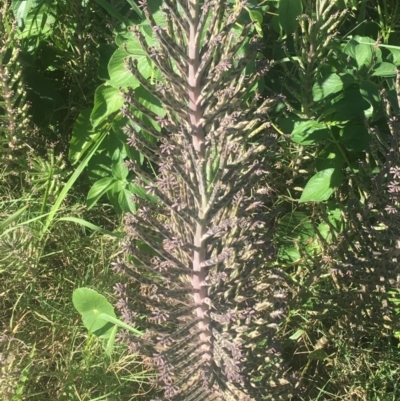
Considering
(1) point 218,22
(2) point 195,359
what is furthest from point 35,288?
(1) point 218,22

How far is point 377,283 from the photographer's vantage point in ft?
4.80

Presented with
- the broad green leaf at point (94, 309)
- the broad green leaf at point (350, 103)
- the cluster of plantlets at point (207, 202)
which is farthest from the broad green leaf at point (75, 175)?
the broad green leaf at point (350, 103)

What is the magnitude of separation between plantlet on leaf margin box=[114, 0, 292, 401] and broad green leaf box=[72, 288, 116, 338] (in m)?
0.26

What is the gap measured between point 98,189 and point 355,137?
28.7 inches

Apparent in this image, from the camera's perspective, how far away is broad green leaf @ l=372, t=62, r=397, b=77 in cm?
139

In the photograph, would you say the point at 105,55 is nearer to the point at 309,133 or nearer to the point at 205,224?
the point at 309,133

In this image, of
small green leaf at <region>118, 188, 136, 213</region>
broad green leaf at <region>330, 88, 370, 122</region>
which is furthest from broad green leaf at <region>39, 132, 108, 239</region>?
broad green leaf at <region>330, 88, 370, 122</region>

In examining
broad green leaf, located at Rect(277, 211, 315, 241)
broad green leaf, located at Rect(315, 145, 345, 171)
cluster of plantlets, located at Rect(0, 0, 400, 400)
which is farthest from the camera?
broad green leaf, located at Rect(277, 211, 315, 241)

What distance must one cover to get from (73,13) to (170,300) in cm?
102

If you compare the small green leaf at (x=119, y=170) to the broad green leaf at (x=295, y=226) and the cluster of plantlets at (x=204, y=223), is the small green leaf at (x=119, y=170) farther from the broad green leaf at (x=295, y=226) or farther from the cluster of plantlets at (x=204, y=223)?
the broad green leaf at (x=295, y=226)

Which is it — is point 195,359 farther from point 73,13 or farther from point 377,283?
point 73,13

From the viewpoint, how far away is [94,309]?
1485 millimetres

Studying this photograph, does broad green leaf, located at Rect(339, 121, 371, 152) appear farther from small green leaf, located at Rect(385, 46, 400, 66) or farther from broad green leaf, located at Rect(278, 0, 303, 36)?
broad green leaf, located at Rect(278, 0, 303, 36)

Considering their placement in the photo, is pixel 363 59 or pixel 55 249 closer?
pixel 363 59
